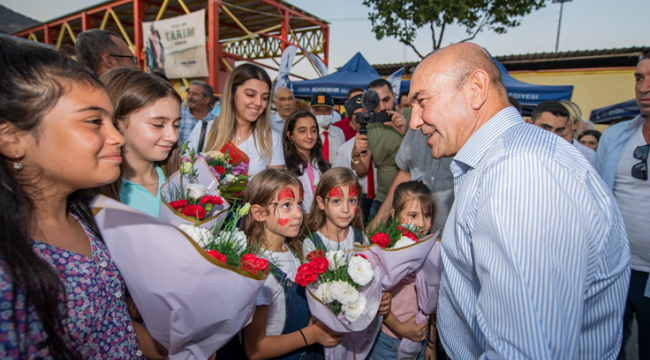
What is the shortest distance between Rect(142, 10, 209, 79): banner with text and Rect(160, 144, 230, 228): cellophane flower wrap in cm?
1122

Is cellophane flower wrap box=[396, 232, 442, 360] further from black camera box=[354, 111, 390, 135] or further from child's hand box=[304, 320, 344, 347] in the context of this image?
black camera box=[354, 111, 390, 135]

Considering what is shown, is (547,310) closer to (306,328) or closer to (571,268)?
(571,268)

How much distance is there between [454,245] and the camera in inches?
58.7

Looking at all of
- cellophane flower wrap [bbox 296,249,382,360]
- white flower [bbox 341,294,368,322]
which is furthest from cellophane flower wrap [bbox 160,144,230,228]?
white flower [bbox 341,294,368,322]

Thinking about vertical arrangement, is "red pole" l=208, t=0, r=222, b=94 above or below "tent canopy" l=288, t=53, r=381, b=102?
above

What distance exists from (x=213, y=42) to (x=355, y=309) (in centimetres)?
1243

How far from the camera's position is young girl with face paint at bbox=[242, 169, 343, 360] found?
199 cm

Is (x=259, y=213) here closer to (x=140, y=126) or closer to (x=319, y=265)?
(x=319, y=265)

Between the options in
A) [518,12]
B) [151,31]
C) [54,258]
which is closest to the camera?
[54,258]

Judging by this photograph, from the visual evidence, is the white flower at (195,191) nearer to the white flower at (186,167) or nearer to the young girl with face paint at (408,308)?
the white flower at (186,167)

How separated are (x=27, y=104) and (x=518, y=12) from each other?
15057mm

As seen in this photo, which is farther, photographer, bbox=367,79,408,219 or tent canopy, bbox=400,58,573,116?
→ tent canopy, bbox=400,58,573,116

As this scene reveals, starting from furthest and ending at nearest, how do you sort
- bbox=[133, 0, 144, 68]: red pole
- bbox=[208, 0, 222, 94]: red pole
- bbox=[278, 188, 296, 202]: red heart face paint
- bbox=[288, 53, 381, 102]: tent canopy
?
bbox=[133, 0, 144, 68]: red pole → bbox=[208, 0, 222, 94]: red pole → bbox=[288, 53, 381, 102]: tent canopy → bbox=[278, 188, 296, 202]: red heart face paint

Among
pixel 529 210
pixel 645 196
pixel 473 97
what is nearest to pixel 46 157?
pixel 529 210
